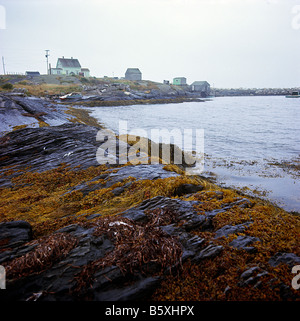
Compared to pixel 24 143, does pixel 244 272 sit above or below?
below

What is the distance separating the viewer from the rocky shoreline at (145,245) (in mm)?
3387

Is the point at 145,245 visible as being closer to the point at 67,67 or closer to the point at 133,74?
the point at 67,67

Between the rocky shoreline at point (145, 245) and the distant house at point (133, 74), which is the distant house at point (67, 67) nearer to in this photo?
the distant house at point (133, 74)

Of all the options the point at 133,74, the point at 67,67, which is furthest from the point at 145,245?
the point at 133,74

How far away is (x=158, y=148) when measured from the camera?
15992 millimetres

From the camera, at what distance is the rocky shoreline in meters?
3.39

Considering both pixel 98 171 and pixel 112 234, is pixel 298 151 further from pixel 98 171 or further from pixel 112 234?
pixel 112 234

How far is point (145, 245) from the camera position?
4188 mm

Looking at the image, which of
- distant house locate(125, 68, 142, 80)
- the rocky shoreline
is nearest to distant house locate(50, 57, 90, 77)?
distant house locate(125, 68, 142, 80)

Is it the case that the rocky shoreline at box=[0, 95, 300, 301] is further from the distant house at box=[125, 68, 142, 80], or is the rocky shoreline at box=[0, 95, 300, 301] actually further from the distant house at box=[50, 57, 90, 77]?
the distant house at box=[125, 68, 142, 80]

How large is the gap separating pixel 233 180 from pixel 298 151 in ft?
34.4
